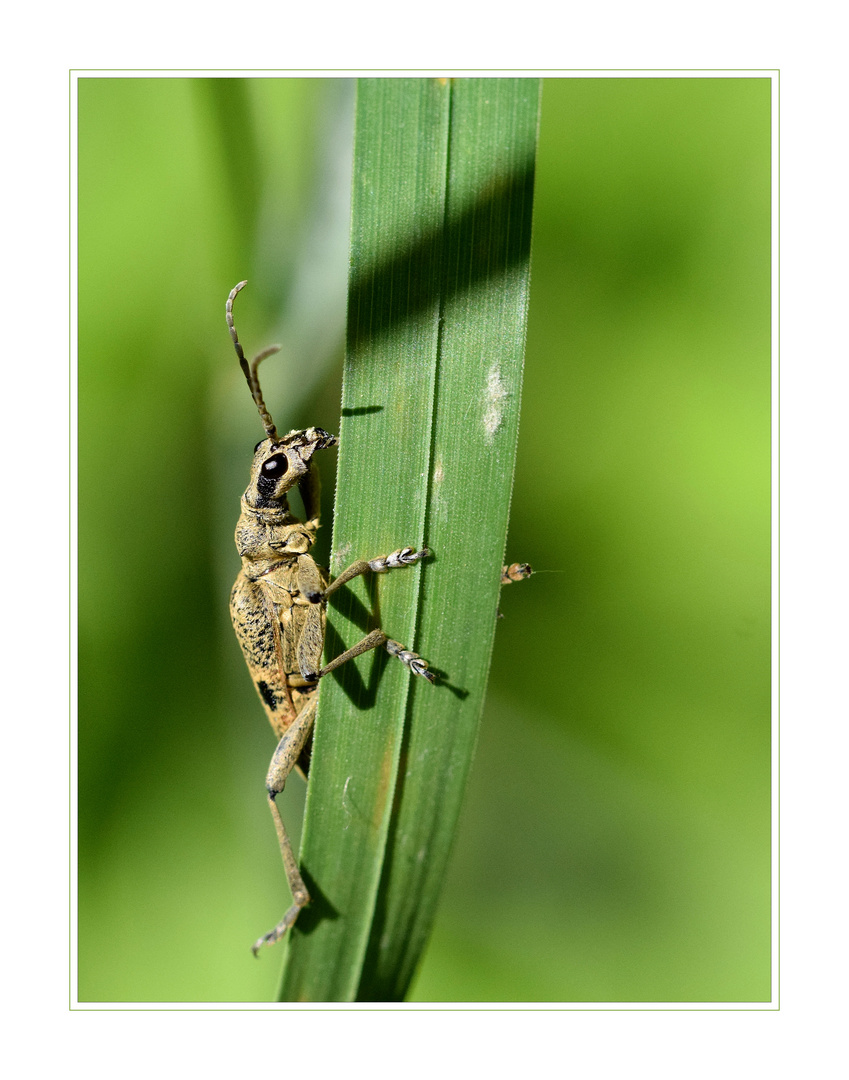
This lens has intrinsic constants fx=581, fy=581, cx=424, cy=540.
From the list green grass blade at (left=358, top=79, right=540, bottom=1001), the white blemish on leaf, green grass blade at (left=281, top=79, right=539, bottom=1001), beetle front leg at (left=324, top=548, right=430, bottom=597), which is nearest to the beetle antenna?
green grass blade at (left=281, top=79, right=539, bottom=1001)

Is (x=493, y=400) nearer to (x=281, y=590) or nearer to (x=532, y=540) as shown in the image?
(x=532, y=540)

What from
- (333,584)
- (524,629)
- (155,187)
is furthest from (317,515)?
(155,187)

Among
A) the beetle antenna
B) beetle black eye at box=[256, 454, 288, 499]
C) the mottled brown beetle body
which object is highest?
the beetle antenna

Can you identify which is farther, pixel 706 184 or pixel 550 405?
pixel 550 405

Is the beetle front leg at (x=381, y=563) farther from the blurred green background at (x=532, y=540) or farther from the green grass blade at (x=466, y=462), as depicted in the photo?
the blurred green background at (x=532, y=540)

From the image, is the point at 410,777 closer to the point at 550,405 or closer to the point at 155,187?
the point at 550,405

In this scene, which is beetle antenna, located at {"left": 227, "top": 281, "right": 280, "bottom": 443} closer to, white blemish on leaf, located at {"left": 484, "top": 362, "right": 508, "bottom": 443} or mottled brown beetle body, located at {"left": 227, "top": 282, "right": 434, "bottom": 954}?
mottled brown beetle body, located at {"left": 227, "top": 282, "right": 434, "bottom": 954}
